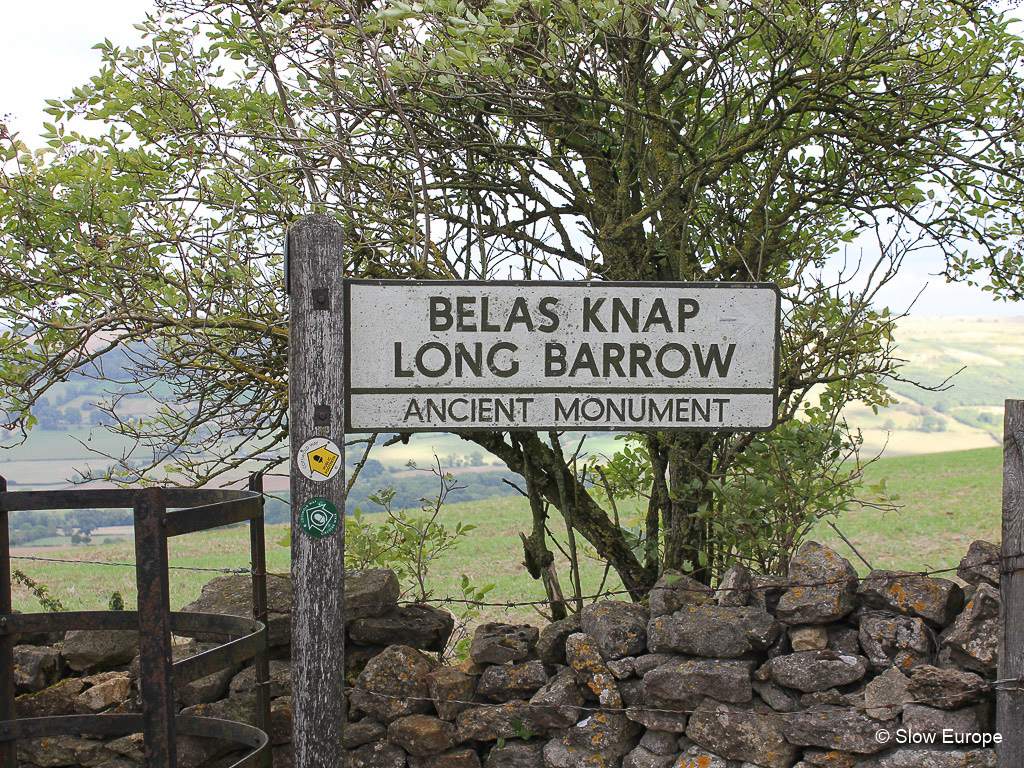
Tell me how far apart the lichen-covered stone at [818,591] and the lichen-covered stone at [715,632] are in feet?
0.39

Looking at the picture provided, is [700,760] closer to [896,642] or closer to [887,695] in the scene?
[887,695]

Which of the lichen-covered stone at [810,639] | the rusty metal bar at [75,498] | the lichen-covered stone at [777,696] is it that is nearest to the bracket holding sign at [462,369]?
the rusty metal bar at [75,498]

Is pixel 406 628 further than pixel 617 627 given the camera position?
Yes

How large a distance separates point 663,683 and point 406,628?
151 cm

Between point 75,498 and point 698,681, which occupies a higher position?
point 75,498

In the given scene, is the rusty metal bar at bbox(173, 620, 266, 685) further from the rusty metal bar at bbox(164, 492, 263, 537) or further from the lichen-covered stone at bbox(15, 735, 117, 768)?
the lichen-covered stone at bbox(15, 735, 117, 768)

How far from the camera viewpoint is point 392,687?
418cm

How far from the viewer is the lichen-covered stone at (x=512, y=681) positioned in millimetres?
4062

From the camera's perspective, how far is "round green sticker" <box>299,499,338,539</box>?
3197mm

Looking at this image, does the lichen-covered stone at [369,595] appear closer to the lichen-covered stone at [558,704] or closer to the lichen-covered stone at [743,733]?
the lichen-covered stone at [558,704]

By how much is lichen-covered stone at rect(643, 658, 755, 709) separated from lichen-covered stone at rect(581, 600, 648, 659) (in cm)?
19

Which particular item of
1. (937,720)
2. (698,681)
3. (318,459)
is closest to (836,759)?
(937,720)

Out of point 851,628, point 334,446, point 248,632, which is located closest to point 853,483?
point 851,628

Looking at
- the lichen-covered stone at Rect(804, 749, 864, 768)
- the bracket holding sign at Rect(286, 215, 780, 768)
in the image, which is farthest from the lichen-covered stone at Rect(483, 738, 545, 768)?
the lichen-covered stone at Rect(804, 749, 864, 768)
